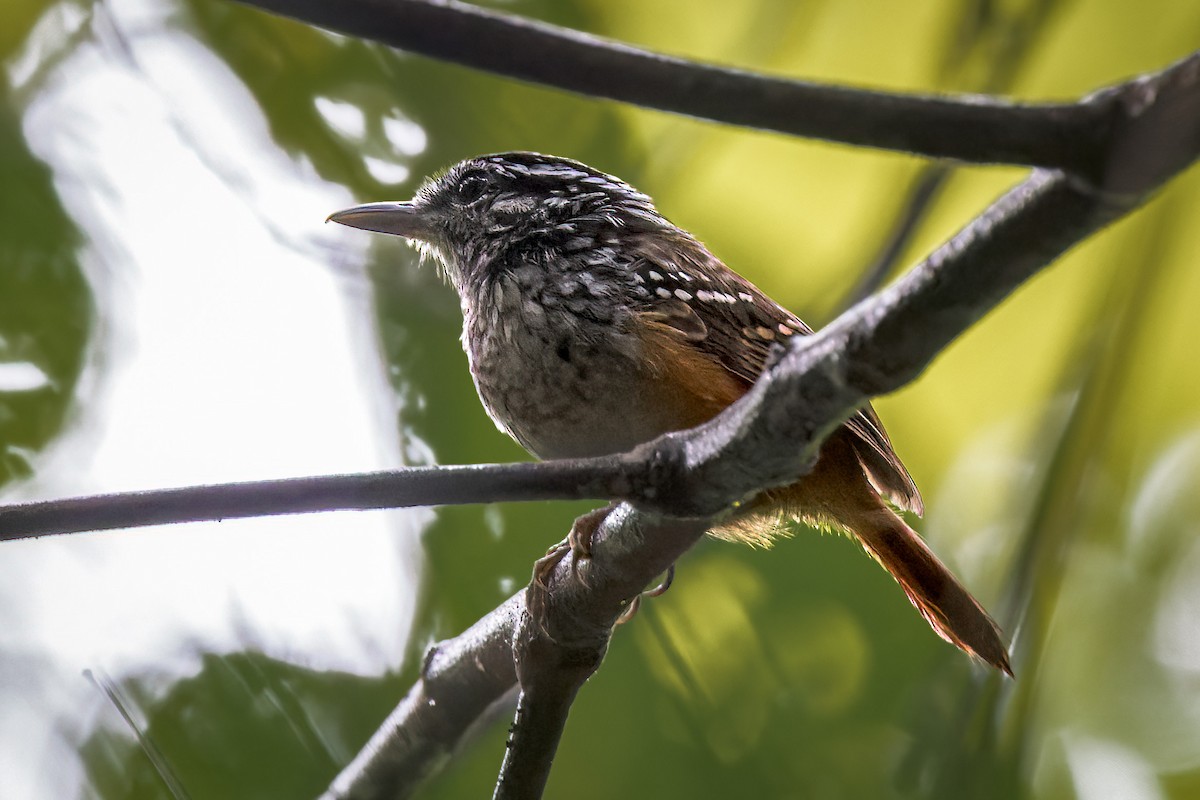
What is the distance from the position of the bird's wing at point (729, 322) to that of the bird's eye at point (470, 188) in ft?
2.19

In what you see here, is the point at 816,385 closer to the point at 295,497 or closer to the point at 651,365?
the point at 295,497

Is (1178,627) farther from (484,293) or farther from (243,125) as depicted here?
(243,125)

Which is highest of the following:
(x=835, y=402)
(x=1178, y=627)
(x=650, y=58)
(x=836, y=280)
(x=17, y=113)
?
(x=650, y=58)

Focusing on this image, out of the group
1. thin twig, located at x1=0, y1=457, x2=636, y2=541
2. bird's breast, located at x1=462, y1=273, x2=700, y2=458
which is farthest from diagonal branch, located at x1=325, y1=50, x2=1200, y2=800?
bird's breast, located at x1=462, y1=273, x2=700, y2=458

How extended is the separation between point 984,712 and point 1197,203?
3.14ft

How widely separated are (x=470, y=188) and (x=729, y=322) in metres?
0.97

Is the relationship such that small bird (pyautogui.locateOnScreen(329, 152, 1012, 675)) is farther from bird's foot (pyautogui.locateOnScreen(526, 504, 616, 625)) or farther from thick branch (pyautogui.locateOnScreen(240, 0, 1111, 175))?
thick branch (pyautogui.locateOnScreen(240, 0, 1111, 175))

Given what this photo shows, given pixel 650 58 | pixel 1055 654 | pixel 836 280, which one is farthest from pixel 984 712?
pixel 650 58

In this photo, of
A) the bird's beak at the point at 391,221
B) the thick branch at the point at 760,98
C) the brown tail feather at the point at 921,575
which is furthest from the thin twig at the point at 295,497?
the bird's beak at the point at 391,221

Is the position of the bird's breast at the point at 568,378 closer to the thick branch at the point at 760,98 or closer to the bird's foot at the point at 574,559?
the bird's foot at the point at 574,559

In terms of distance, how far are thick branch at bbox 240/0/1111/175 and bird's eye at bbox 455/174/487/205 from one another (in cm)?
212

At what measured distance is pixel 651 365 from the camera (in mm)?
2314

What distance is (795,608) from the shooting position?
2.53 m

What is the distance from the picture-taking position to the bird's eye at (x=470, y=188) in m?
3.16
